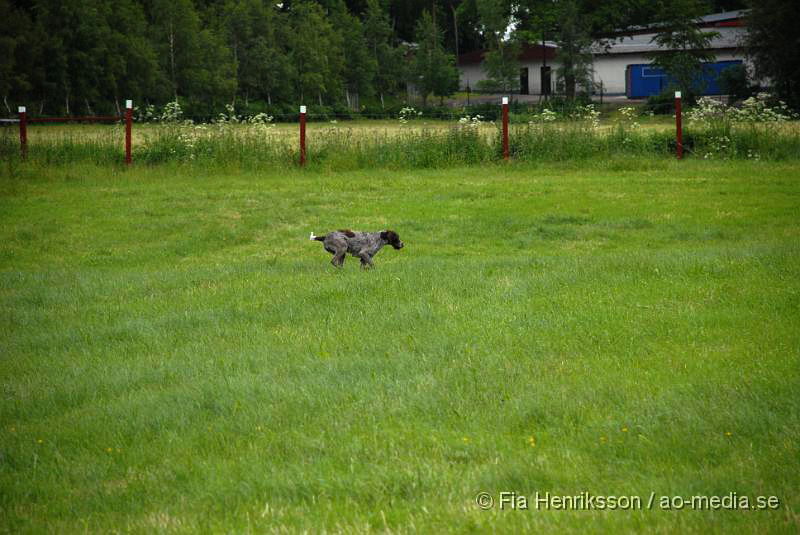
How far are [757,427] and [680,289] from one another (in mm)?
4636

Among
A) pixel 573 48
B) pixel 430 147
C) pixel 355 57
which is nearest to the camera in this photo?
pixel 430 147

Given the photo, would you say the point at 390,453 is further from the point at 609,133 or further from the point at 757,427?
the point at 609,133

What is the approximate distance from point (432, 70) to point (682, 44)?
18.2 m

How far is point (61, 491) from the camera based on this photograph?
572 centimetres

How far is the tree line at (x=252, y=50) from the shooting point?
191 ft

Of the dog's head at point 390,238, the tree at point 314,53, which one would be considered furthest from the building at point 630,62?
the dog's head at point 390,238

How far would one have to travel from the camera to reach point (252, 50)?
68625 millimetres

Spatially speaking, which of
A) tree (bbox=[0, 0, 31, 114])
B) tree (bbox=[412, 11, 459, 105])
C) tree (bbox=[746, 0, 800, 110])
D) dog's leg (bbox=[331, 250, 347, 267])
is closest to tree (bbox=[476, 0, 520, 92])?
tree (bbox=[412, 11, 459, 105])

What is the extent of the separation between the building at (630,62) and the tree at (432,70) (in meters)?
7.22

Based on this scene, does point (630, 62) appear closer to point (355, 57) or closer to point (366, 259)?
point (355, 57)

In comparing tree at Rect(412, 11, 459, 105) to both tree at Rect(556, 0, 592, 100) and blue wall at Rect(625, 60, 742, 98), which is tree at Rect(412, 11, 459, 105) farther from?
blue wall at Rect(625, 60, 742, 98)

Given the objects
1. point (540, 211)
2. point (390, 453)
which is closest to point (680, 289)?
point (390, 453)

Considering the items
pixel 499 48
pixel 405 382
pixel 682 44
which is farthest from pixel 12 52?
pixel 405 382

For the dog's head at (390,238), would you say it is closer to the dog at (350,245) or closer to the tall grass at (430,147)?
the dog at (350,245)
